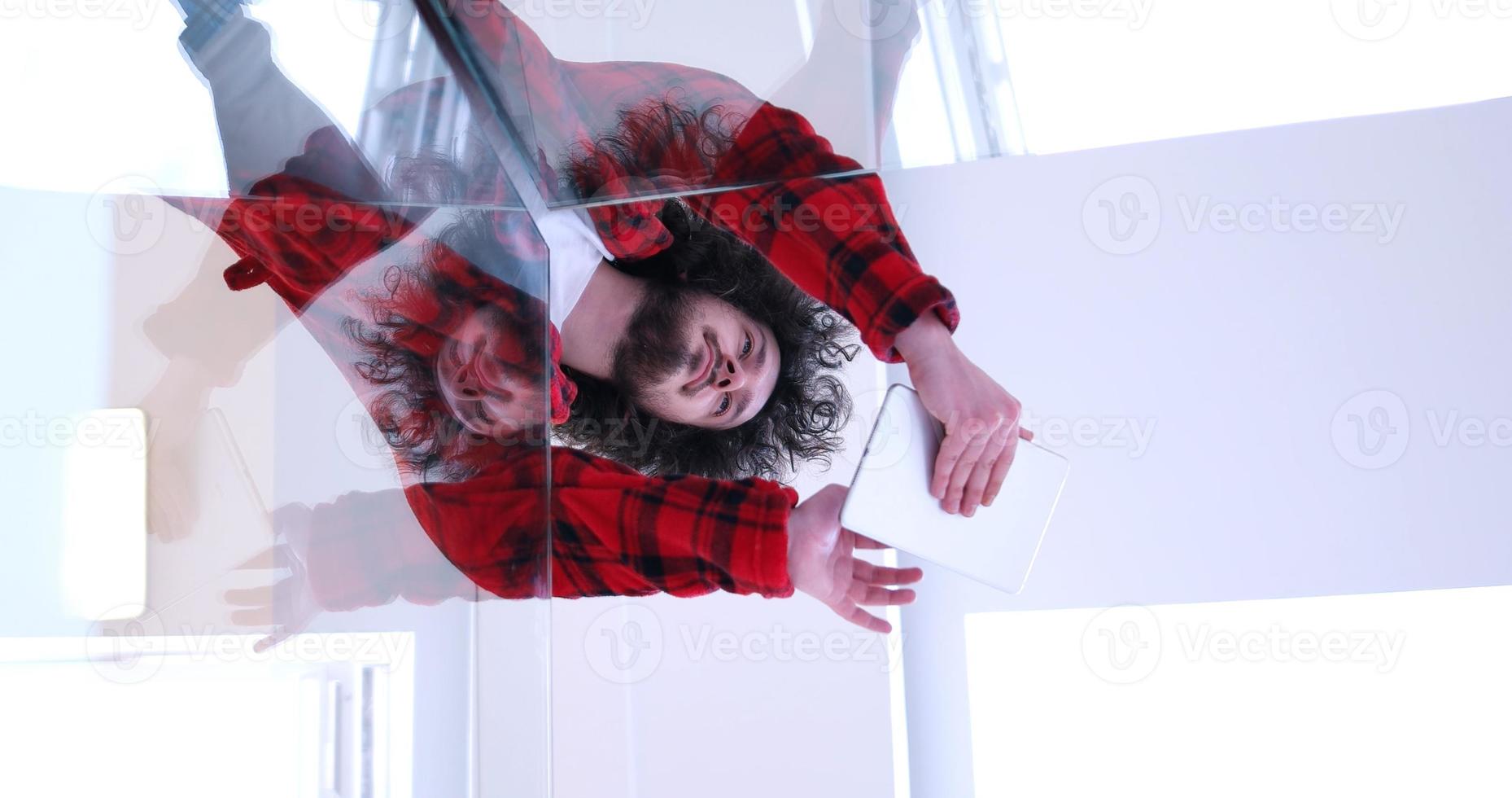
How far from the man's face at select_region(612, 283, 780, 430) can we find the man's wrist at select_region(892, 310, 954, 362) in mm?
226

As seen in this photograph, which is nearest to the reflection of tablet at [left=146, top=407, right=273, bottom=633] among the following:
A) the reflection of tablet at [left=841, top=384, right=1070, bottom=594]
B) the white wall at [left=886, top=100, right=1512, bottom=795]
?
the reflection of tablet at [left=841, top=384, right=1070, bottom=594]

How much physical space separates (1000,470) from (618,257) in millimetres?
405

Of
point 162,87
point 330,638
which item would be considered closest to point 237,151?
point 162,87

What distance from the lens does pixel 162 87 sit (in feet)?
0.82

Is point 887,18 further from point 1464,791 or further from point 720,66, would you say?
point 1464,791

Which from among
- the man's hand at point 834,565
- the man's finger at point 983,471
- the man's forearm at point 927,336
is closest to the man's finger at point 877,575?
the man's hand at point 834,565

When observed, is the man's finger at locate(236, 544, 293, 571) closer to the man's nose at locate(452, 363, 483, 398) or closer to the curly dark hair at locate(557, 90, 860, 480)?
the man's nose at locate(452, 363, 483, 398)

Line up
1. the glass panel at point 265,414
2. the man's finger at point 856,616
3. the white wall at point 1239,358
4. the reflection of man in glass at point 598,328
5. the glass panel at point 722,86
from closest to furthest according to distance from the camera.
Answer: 1. the glass panel at point 265,414
2. the reflection of man in glass at point 598,328
3. the glass panel at point 722,86
4. the man's finger at point 856,616
5. the white wall at point 1239,358

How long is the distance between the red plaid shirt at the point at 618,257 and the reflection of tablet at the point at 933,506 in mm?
75

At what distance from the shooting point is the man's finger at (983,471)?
70 centimetres

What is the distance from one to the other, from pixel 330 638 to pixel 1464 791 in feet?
4.00

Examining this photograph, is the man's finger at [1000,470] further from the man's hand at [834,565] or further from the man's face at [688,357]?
the man's face at [688,357]

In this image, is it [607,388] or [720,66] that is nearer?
[720,66]

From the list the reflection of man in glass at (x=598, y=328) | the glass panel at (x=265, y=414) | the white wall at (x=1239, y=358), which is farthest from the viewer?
the white wall at (x=1239, y=358)
